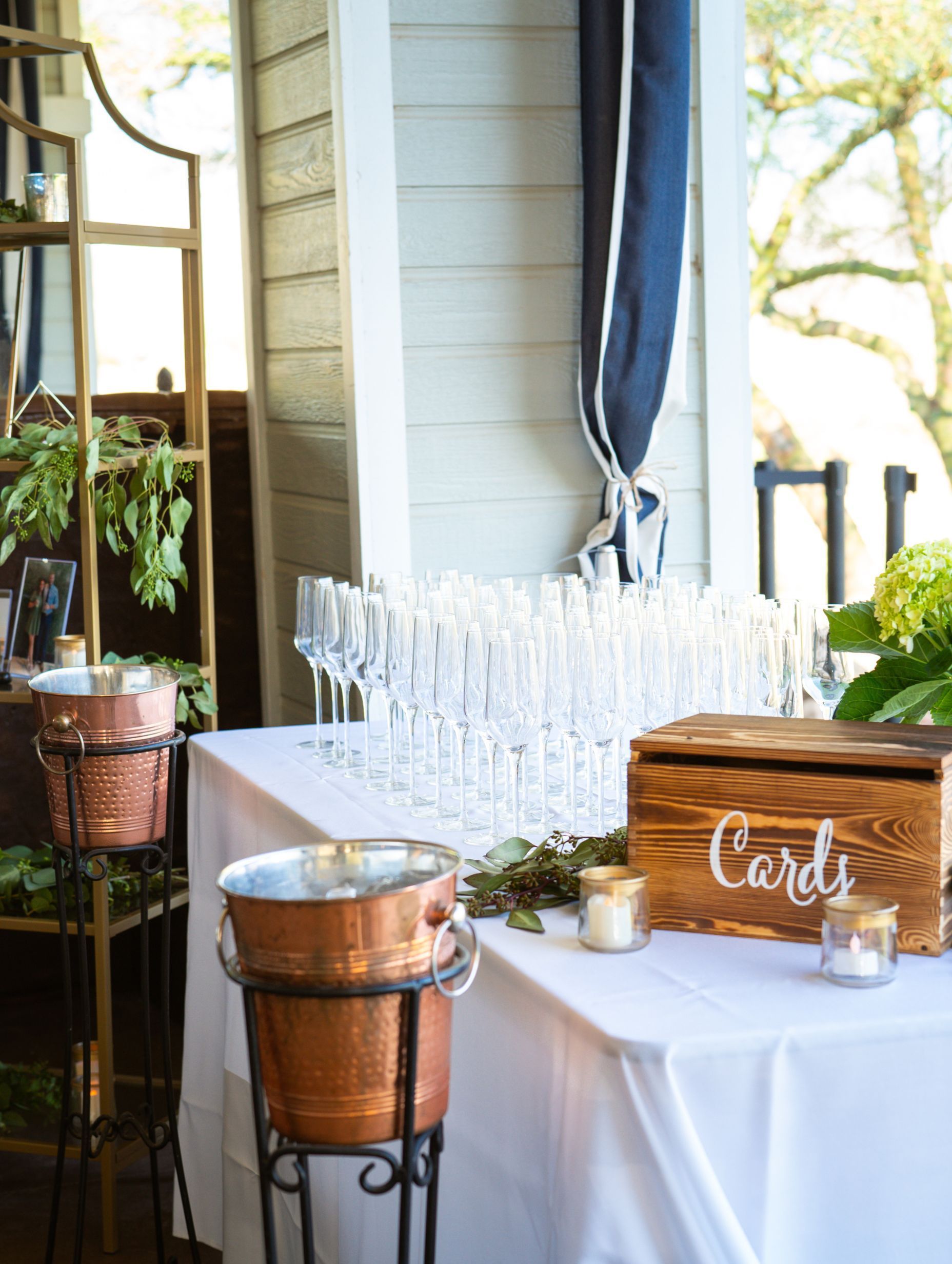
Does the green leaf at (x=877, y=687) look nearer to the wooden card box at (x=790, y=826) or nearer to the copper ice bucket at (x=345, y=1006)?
the wooden card box at (x=790, y=826)

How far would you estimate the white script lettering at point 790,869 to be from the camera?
4.12 feet

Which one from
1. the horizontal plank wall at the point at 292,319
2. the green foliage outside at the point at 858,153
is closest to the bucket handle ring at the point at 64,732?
the horizontal plank wall at the point at 292,319

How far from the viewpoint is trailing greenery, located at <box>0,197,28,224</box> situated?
2357 millimetres

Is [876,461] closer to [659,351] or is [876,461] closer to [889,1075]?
[659,351]

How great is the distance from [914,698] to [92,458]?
4.51ft

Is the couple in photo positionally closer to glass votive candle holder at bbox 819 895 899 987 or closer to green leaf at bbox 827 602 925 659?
green leaf at bbox 827 602 925 659

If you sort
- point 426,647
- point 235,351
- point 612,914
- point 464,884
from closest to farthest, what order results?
point 612,914 → point 464,884 → point 426,647 → point 235,351

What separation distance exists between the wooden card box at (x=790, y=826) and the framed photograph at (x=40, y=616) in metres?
1.56

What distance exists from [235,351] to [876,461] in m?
4.71

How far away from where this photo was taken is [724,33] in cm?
299

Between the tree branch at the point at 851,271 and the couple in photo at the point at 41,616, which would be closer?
the couple in photo at the point at 41,616

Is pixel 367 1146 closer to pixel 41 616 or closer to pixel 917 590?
pixel 917 590

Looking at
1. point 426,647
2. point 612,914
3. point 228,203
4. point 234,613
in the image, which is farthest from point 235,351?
point 612,914

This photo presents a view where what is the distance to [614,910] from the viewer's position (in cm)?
125
